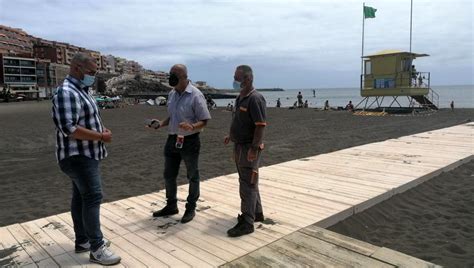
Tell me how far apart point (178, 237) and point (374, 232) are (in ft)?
7.41

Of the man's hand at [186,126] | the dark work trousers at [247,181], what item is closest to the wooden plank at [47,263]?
the man's hand at [186,126]

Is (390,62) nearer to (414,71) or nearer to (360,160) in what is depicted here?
(414,71)

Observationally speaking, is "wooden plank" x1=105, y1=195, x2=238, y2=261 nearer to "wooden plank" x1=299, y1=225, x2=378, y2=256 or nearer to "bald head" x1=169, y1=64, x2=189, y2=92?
"wooden plank" x1=299, y1=225, x2=378, y2=256

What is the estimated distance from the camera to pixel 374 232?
14.6 ft

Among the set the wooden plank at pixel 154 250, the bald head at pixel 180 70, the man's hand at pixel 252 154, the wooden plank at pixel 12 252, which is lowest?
the wooden plank at pixel 12 252

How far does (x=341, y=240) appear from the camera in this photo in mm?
3701

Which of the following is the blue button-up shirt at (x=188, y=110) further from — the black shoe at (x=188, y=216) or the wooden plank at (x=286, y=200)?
the wooden plank at (x=286, y=200)

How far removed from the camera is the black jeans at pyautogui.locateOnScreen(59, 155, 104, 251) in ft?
10.3

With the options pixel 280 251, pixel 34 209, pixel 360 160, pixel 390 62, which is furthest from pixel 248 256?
pixel 390 62

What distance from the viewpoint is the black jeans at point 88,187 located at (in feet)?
10.3

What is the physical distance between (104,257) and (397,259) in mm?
2499

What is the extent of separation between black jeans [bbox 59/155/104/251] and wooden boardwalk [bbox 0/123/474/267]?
0.27 m

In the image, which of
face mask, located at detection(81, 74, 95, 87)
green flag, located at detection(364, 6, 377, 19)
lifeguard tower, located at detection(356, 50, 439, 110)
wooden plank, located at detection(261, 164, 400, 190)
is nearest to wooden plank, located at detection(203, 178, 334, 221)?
wooden plank, located at detection(261, 164, 400, 190)

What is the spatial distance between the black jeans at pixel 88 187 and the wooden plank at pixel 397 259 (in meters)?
2.41
